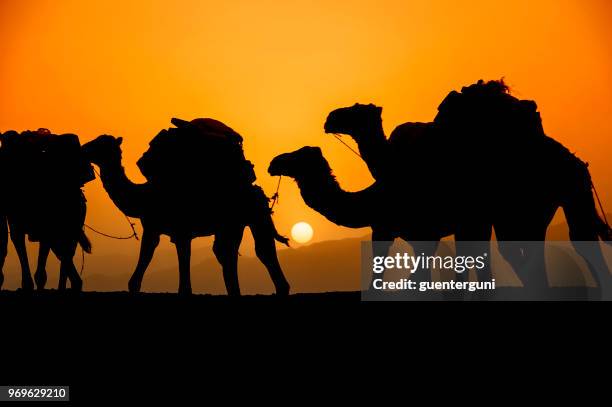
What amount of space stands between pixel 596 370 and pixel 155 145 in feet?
32.4

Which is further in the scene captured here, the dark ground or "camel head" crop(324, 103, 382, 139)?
"camel head" crop(324, 103, 382, 139)

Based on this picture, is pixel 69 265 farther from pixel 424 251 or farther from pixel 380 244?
pixel 424 251

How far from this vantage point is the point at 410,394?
7.29 meters

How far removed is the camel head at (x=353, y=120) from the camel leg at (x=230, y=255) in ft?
9.45

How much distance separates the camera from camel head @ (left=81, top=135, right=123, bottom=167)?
15438mm

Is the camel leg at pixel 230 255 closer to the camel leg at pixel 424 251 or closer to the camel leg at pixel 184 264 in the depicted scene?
the camel leg at pixel 184 264

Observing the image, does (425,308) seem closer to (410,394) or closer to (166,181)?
(410,394)

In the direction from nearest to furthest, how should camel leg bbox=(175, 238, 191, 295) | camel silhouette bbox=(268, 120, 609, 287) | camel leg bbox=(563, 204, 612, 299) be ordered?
camel leg bbox=(563, 204, 612, 299) < camel silhouette bbox=(268, 120, 609, 287) < camel leg bbox=(175, 238, 191, 295)

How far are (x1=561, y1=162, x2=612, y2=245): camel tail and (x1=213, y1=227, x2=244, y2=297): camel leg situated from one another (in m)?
5.80

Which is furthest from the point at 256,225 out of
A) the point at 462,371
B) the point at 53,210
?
the point at 462,371

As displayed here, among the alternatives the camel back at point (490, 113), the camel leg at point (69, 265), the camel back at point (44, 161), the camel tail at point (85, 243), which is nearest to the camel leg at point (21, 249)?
the camel leg at point (69, 265)

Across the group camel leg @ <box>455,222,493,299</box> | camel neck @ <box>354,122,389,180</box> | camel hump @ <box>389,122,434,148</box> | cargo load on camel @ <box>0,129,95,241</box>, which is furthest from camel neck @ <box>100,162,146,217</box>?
camel leg @ <box>455,222,493,299</box>

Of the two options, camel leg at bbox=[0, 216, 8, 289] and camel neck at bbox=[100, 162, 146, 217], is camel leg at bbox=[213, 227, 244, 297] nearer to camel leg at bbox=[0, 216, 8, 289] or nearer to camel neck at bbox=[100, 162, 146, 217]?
camel neck at bbox=[100, 162, 146, 217]

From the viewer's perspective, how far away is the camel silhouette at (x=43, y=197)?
50.6ft
